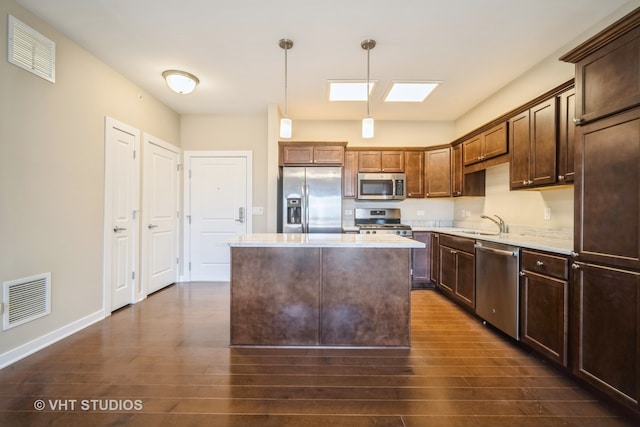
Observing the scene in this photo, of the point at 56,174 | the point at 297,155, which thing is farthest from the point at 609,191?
the point at 56,174

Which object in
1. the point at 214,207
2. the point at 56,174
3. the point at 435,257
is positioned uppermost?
the point at 56,174

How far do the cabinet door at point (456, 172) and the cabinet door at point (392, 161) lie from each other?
0.74m

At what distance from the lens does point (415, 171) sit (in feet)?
15.0

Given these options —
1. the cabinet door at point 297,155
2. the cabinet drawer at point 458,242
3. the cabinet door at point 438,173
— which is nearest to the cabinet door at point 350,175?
the cabinet door at point 297,155

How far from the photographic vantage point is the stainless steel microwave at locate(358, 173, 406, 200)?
4.53m

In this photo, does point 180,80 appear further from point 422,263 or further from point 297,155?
point 422,263

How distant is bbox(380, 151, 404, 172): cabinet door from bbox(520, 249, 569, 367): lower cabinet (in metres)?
2.52

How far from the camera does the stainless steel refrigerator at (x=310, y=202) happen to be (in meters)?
4.13

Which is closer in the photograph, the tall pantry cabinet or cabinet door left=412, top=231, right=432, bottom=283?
the tall pantry cabinet

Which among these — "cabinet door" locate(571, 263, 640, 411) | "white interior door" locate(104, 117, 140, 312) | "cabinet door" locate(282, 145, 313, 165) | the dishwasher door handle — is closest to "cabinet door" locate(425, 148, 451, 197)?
the dishwasher door handle

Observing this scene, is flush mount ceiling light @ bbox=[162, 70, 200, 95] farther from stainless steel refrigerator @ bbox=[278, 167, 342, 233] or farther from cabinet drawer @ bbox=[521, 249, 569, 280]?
cabinet drawer @ bbox=[521, 249, 569, 280]

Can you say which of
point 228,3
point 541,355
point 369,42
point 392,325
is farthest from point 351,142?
point 541,355

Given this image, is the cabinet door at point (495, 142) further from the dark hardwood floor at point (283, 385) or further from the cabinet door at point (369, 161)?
the dark hardwood floor at point (283, 385)

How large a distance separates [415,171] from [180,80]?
3469 mm
